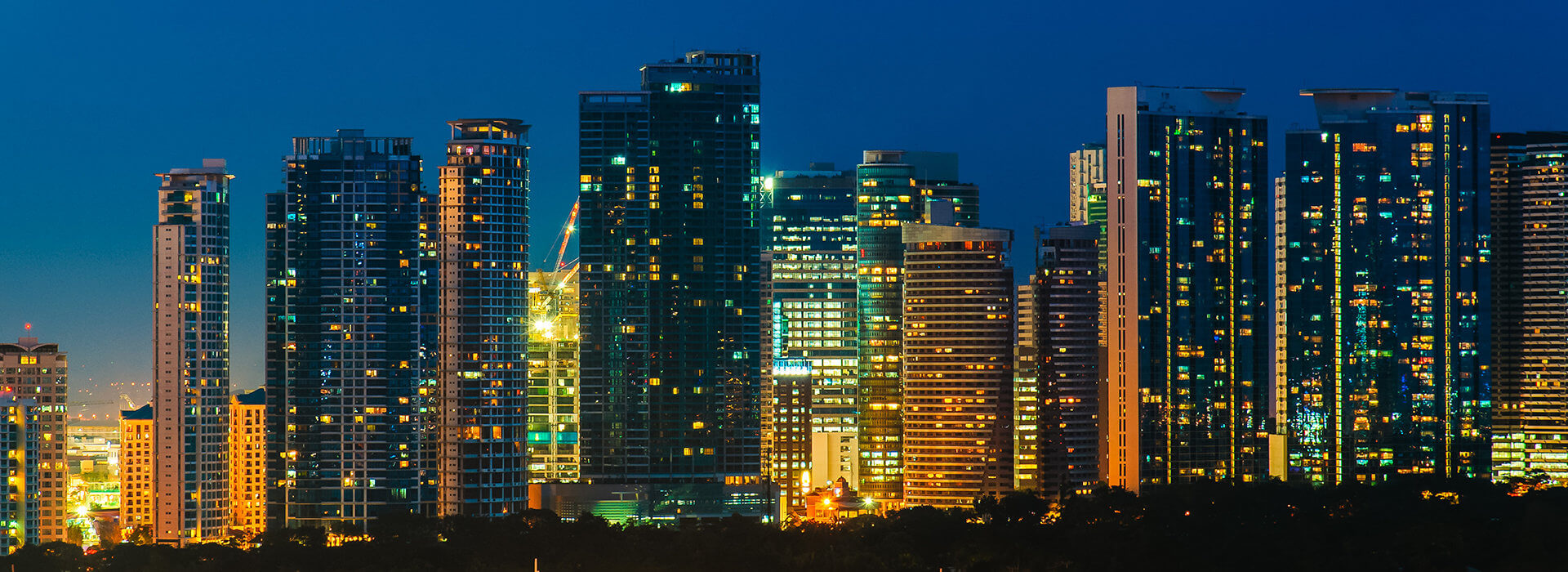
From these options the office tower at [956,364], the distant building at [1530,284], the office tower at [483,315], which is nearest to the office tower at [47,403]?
the office tower at [483,315]

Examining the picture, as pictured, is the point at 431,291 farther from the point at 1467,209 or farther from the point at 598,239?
the point at 1467,209

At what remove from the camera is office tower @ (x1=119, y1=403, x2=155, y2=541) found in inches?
5438

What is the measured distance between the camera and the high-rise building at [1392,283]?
488ft

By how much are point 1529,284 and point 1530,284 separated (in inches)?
5.0

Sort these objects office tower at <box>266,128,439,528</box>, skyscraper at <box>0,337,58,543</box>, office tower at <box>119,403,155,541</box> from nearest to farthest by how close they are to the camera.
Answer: skyscraper at <box>0,337,58,543</box>, office tower at <box>266,128,439,528</box>, office tower at <box>119,403,155,541</box>

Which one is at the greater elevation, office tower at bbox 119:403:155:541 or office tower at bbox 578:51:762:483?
office tower at bbox 578:51:762:483

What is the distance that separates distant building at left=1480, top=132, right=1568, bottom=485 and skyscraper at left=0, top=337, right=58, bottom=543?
3985 inches

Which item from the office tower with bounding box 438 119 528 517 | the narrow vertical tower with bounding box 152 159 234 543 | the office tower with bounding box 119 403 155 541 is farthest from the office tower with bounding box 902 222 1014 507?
the office tower with bounding box 119 403 155 541

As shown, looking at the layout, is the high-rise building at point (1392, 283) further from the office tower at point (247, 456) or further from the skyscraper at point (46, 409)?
the skyscraper at point (46, 409)

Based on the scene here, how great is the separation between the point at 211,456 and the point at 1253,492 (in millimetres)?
71425

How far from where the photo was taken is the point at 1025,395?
154125mm

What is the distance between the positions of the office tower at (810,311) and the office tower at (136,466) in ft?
145

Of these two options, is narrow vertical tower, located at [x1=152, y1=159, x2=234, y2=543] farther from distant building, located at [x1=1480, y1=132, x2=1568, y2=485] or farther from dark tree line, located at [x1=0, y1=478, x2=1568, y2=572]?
distant building, located at [x1=1480, y1=132, x2=1568, y2=485]

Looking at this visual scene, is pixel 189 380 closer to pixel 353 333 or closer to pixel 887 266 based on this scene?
pixel 353 333
